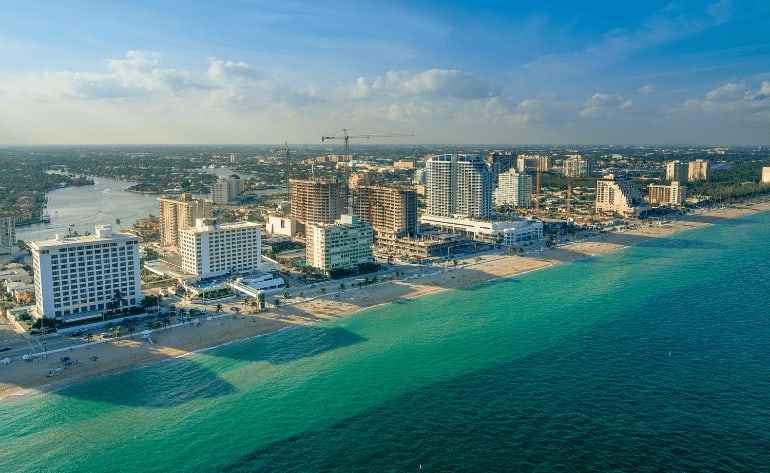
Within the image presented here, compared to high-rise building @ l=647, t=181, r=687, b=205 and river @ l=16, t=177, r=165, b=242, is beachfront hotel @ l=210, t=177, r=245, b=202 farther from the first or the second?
high-rise building @ l=647, t=181, r=687, b=205

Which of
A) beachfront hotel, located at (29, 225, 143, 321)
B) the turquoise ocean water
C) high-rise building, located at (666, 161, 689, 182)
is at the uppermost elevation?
high-rise building, located at (666, 161, 689, 182)

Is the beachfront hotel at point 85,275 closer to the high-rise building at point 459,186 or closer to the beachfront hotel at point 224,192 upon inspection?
the high-rise building at point 459,186

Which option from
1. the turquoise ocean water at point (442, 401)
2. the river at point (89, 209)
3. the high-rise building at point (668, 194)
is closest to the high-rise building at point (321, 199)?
the river at point (89, 209)

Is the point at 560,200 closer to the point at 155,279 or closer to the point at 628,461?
Answer: the point at 155,279

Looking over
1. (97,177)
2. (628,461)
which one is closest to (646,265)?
(628,461)

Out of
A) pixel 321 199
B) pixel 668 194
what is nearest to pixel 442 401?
pixel 321 199

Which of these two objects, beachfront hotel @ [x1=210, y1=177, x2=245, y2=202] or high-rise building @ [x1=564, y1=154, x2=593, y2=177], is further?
high-rise building @ [x1=564, y1=154, x2=593, y2=177]

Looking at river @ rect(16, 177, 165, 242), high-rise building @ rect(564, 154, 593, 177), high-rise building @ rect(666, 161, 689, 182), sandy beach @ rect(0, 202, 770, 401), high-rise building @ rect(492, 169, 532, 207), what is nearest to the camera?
sandy beach @ rect(0, 202, 770, 401)

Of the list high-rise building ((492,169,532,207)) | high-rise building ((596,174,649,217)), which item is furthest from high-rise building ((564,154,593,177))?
high-rise building ((596,174,649,217))
